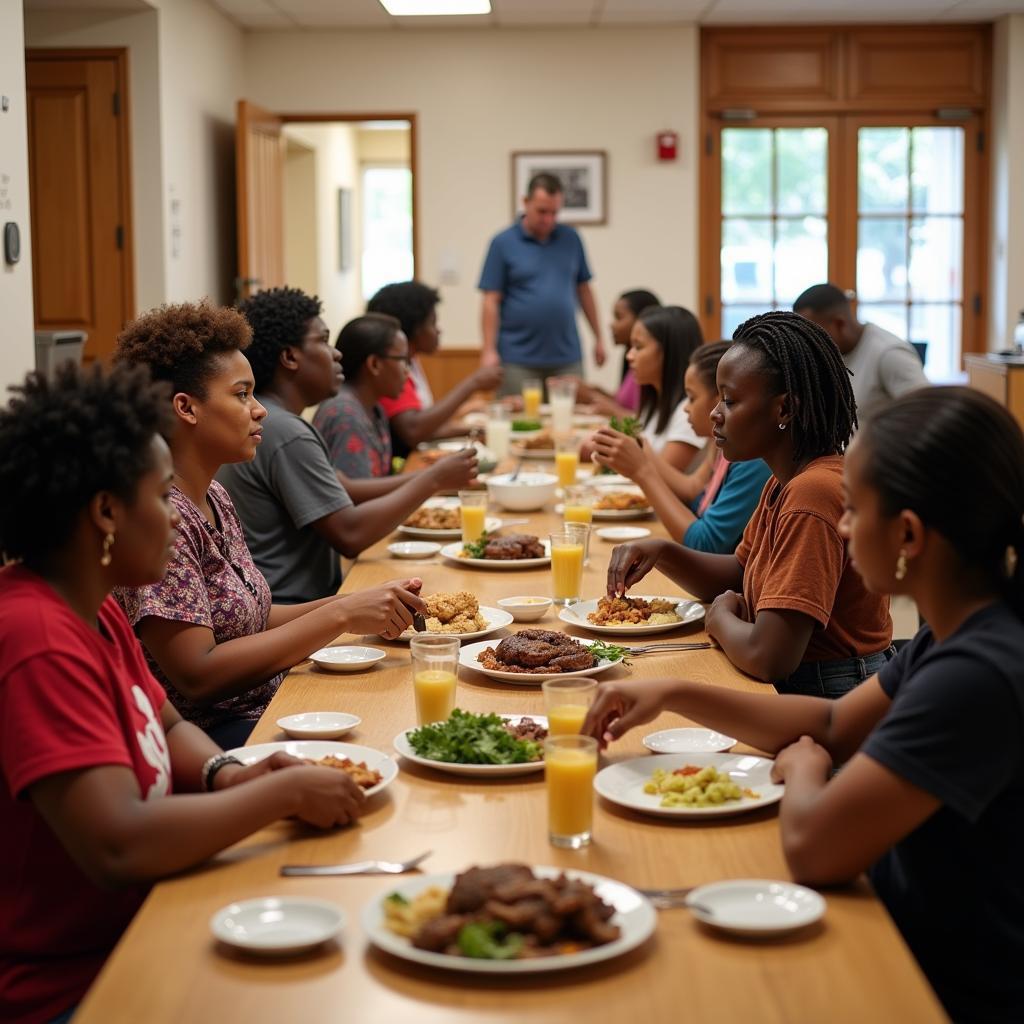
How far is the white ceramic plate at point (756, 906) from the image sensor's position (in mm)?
1223

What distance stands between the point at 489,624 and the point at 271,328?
1.17m

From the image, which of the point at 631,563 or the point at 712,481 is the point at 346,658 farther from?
the point at 712,481

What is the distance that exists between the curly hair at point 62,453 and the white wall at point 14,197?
147 inches

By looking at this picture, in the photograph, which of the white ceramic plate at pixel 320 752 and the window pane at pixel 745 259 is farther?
the window pane at pixel 745 259

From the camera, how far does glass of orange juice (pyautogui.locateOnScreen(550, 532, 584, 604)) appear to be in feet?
8.44

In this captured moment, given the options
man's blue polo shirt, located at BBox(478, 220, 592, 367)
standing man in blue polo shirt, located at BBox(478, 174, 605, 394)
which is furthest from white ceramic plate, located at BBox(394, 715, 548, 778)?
man's blue polo shirt, located at BBox(478, 220, 592, 367)

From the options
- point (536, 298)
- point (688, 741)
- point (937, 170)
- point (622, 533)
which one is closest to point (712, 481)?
point (622, 533)

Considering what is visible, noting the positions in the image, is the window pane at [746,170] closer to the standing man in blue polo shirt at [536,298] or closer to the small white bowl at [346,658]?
the standing man in blue polo shirt at [536,298]

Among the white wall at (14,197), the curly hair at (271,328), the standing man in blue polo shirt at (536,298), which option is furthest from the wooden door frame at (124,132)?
the curly hair at (271,328)

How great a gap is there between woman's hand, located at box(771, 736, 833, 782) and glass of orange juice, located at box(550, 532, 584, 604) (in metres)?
0.95

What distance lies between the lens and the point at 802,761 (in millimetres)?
1570

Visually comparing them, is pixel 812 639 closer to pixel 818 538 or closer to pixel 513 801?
pixel 818 538

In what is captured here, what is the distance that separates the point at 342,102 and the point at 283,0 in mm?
1066

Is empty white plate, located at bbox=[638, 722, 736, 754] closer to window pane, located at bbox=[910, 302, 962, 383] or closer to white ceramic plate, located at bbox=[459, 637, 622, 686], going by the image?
white ceramic plate, located at bbox=[459, 637, 622, 686]
